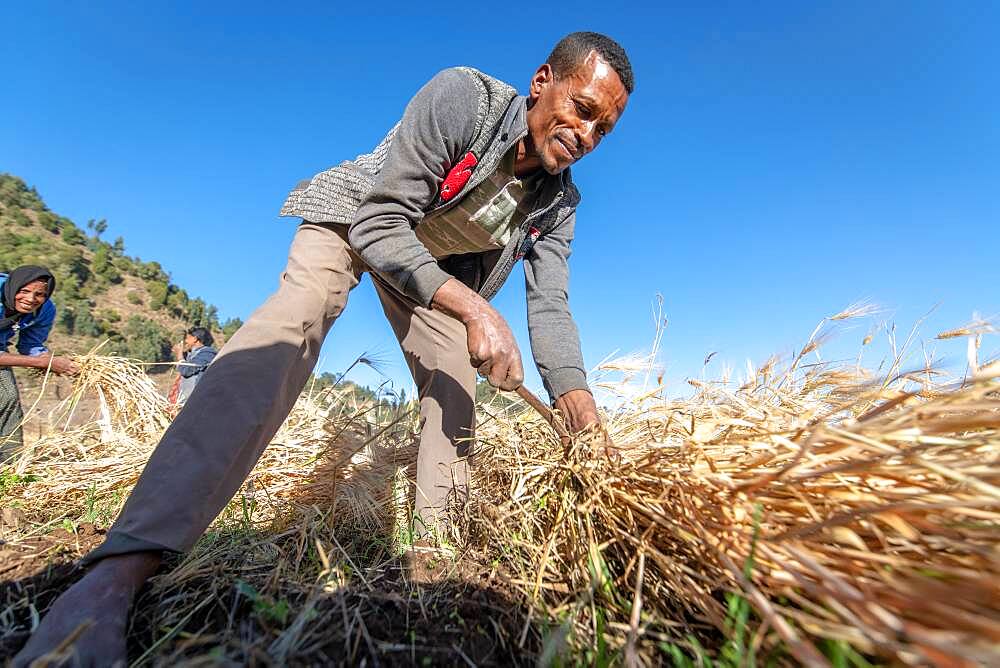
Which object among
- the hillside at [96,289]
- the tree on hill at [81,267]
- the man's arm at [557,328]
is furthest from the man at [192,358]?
the tree on hill at [81,267]

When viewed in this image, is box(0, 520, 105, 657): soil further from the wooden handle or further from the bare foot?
the wooden handle

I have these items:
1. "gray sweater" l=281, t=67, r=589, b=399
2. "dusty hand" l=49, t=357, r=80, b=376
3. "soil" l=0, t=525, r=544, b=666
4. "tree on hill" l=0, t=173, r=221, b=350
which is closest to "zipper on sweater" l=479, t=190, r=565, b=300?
"gray sweater" l=281, t=67, r=589, b=399

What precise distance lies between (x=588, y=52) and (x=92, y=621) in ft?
6.14

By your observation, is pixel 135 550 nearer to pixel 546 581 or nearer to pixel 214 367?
pixel 214 367

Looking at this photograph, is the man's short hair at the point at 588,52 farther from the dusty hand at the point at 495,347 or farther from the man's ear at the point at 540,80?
the dusty hand at the point at 495,347

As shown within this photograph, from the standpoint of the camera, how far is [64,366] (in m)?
3.10

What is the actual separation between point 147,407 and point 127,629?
2.71m

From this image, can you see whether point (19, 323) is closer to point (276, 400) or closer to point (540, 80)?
point (276, 400)

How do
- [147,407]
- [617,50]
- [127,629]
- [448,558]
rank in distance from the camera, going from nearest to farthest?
[127,629], [448,558], [617,50], [147,407]

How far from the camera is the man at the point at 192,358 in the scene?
488 cm

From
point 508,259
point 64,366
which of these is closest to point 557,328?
point 508,259

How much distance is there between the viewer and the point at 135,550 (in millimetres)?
947

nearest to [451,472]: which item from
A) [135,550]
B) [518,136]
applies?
[135,550]

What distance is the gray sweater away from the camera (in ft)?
4.65
